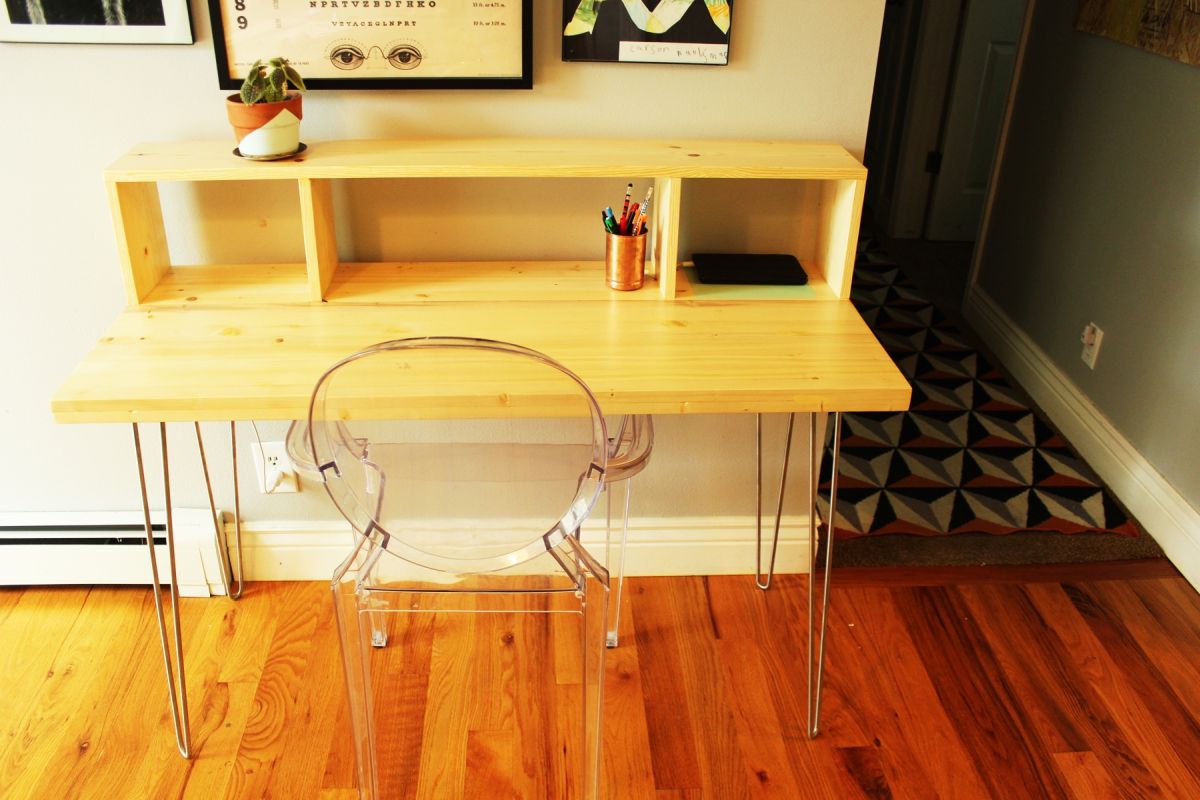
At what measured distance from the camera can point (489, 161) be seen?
5.91 feet

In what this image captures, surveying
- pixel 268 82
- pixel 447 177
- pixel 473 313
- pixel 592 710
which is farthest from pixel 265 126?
pixel 592 710

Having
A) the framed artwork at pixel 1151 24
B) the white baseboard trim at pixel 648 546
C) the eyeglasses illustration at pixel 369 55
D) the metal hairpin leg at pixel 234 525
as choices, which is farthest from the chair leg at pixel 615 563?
the framed artwork at pixel 1151 24

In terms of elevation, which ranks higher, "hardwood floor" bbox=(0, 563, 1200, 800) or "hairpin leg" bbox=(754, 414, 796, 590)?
"hairpin leg" bbox=(754, 414, 796, 590)

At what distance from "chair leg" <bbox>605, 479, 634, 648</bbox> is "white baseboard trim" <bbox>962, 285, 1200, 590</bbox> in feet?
4.22

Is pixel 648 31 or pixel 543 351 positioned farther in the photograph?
pixel 648 31

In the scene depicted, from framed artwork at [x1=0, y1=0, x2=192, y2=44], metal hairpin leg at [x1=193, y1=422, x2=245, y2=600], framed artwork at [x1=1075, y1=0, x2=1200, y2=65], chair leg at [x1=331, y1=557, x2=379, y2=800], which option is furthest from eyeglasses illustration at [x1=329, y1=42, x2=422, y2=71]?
framed artwork at [x1=1075, y1=0, x2=1200, y2=65]

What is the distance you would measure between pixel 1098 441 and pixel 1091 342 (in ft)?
0.92

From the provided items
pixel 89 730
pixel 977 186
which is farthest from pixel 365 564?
pixel 977 186

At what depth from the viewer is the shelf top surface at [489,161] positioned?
5.76 feet

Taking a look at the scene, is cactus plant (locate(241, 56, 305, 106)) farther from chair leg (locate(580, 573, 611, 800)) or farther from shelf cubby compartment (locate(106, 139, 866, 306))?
chair leg (locate(580, 573, 611, 800))

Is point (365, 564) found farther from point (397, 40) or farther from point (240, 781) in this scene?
point (397, 40)

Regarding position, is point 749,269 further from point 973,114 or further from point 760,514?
point 973,114

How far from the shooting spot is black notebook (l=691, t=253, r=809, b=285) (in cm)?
198

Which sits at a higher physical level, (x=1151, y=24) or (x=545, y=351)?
(x=1151, y=24)
